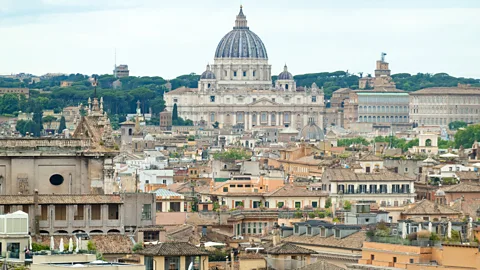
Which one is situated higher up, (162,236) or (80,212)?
(80,212)

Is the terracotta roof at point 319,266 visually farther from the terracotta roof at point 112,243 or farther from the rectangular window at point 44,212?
the rectangular window at point 44,212

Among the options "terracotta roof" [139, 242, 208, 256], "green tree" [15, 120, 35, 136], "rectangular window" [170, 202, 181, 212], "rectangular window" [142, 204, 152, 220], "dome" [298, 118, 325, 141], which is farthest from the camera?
"dome" [298, 118, 325, 141]

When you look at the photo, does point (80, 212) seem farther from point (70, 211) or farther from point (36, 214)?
point (36, 214)

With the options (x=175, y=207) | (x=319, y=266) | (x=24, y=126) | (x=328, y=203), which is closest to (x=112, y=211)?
(x=319, y=266)

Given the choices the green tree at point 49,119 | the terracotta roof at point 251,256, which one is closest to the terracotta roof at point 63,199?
the terracotta roof at point 251,256

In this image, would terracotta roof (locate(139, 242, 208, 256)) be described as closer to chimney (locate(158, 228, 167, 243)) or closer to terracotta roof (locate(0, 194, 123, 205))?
terracotta roof (locate(0, 194, 123, 205))

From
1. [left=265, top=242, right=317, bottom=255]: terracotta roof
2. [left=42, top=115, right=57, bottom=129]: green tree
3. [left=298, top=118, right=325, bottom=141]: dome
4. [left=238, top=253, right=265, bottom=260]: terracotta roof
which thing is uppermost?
[left=265, top=242, right=317, bottom=255]: terracotta roof

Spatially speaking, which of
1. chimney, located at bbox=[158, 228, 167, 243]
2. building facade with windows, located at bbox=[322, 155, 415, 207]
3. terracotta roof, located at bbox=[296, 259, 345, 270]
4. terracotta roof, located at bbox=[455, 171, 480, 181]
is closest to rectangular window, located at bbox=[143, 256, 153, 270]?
terracotta roof, located at bbox=[296, 259, 345, 270]
